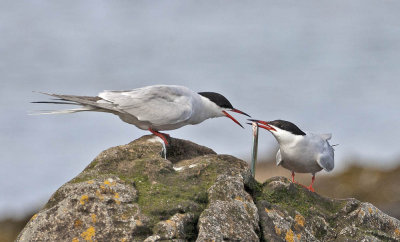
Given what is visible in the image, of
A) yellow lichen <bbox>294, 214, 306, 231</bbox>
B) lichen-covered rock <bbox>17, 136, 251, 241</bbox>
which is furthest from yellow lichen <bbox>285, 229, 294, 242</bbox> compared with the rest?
lichen-covered rock <bbox>17, 136, 251, 241</bbox>

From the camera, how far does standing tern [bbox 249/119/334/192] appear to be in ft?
31.6

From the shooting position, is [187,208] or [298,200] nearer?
[187,208]

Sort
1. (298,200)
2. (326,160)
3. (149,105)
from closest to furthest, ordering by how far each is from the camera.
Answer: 1. (298,200)
2. (149,105)
3. (326,160)

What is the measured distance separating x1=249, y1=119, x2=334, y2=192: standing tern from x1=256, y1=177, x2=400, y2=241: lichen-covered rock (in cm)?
211

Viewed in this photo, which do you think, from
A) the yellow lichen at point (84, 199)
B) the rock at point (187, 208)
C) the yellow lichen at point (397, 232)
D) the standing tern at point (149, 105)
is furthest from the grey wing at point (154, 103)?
the yellow lichen at point (397, 232)

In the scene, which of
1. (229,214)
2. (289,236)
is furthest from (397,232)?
(229,214)

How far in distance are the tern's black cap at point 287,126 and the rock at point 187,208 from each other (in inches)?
86.4

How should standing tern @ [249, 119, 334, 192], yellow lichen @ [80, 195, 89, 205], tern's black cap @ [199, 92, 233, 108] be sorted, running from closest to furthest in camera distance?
yellow lichen @ [80, 195, 89, 205], tern's black cap @ [199, 92, 233, 108], standing tern @ [249, 119, 334, 192]

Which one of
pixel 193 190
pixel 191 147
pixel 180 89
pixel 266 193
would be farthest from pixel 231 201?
pixel 180 89

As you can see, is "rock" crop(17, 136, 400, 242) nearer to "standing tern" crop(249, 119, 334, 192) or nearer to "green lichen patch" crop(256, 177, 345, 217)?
"green lichen patch" crop(256, 177, 345, 217)

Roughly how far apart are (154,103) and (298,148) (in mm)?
2420

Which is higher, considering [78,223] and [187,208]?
[187,208]

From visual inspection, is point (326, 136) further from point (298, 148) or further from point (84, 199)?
point (84, 199)

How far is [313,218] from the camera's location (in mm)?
6988
